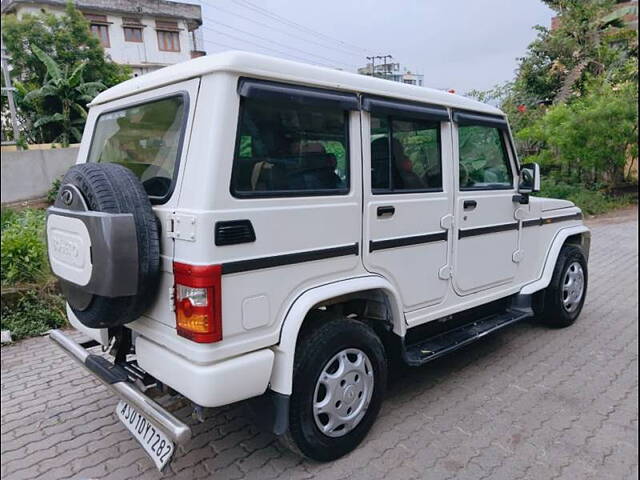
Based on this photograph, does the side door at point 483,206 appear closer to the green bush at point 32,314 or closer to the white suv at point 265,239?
the white suv at point 265,239

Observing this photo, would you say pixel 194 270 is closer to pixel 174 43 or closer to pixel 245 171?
pixel 245 171

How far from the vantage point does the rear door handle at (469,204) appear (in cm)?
342

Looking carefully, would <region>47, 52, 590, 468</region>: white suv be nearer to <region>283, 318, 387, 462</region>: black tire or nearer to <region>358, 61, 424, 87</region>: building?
<region>283, 318, 387, 462</region>: black tire

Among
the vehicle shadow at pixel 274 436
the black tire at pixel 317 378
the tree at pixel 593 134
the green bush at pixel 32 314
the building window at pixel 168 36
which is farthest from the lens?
the green bush at pixel 32 314

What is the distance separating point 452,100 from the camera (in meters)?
3.30

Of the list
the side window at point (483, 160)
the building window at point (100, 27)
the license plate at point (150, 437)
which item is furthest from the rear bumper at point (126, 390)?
the side window at point (483, 160)

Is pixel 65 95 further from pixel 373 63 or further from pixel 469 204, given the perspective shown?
pixel 469 204

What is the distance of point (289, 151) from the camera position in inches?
98.4

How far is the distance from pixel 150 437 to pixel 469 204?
2.61 meters

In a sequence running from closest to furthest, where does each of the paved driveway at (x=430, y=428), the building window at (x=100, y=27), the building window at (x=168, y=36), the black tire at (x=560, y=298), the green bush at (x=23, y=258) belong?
the paved driveway at (x=430, y=428), the building window at (x=100, y=27), the building window at (x=168, y=36), the black tire at (x=560, y=298), the green bush at (x=23, y=258)

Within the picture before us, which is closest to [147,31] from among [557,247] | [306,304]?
[306,304]

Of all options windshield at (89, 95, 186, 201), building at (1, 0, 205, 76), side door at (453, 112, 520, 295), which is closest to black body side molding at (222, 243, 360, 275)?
windshield at (89, 95, 186, 201)

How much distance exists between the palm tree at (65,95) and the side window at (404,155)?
6.26 ft

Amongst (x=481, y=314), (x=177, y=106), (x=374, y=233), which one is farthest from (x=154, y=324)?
(x=481, y=314)
